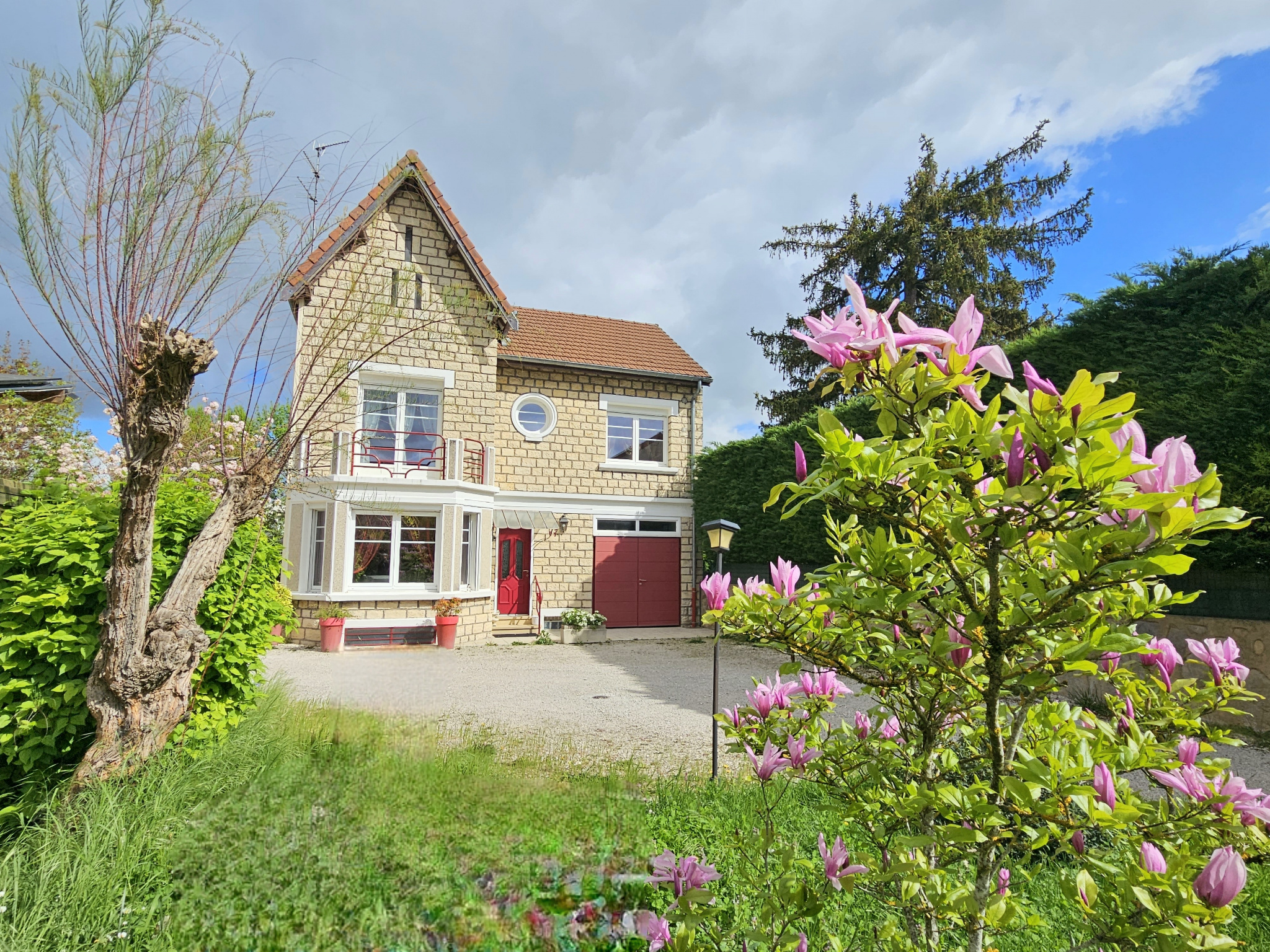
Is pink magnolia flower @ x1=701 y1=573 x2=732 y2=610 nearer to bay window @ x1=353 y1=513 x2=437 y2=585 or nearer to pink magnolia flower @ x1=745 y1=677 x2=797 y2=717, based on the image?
pink magnolia flower @ x1=745 y1=677 x2=797 y2=717

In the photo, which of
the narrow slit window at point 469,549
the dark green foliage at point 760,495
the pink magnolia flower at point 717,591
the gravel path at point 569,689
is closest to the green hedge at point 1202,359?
the gravel path at point 569,689

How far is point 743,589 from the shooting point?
236cm

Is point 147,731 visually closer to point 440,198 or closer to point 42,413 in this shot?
point 42,413

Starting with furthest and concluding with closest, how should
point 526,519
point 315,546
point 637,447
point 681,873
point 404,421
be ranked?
point 637,447, point 526,519, point 404,421, point 315,546, point 681,873

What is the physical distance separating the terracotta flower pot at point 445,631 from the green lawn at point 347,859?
28.3 ft

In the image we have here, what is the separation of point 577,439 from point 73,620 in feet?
42.1

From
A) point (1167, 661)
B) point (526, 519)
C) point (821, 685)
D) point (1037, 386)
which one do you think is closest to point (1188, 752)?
point (1167, 661)

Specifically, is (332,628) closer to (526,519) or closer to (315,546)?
(315,546)

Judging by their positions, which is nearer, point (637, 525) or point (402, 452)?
point (402, 452)

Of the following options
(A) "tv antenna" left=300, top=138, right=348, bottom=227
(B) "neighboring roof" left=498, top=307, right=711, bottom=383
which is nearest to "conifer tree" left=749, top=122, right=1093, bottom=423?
(B) "neighboring roof" left=498, top=307, right=711, bottom=383

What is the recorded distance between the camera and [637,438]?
57.9 ft

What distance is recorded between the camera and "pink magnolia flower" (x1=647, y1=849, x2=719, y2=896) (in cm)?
198

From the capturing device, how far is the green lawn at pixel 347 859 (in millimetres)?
3004

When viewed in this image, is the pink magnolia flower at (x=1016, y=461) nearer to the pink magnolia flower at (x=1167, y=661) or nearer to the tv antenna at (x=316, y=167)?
the pink magnolia flower at (x=1167, y=661)
